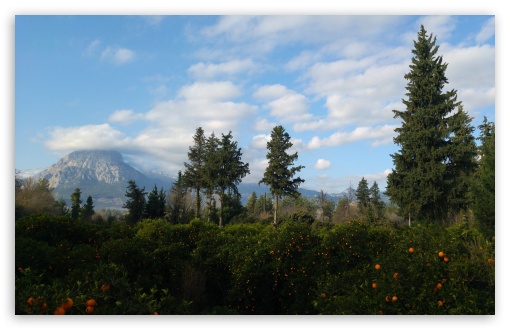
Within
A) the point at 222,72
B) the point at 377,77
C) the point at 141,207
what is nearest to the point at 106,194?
the point at 222,72

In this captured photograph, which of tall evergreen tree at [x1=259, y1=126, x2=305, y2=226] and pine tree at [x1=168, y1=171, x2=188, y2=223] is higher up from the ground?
tall evergreen tree at [x1=259, y1=126, x2=305, y2=226]

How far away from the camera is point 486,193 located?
3.98 meters

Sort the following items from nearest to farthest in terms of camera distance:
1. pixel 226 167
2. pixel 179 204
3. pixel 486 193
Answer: pixel 486 193, pixel 179 204, pixel 226 167

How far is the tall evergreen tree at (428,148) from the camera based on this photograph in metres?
11.4

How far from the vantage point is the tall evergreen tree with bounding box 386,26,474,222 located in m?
11.4

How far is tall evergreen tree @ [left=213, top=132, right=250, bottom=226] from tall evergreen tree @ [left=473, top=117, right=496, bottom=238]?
20.0 m

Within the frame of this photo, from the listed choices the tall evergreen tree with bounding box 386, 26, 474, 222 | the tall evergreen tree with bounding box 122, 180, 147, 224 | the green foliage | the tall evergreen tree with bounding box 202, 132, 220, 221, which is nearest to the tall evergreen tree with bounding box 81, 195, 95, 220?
the green foliage

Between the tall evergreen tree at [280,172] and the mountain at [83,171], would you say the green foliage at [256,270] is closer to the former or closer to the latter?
the mountain at [83,171]

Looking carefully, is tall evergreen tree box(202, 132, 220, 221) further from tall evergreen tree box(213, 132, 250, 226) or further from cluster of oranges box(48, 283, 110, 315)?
cluster of oranges box(48, 283, 110, 315)

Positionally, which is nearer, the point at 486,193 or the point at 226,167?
the point at 486,193

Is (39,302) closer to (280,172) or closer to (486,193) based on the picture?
(486,193)

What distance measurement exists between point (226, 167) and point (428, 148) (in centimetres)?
1474

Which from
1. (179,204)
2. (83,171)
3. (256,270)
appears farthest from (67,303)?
(179,204)

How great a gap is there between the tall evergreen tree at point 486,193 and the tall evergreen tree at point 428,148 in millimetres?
7211
